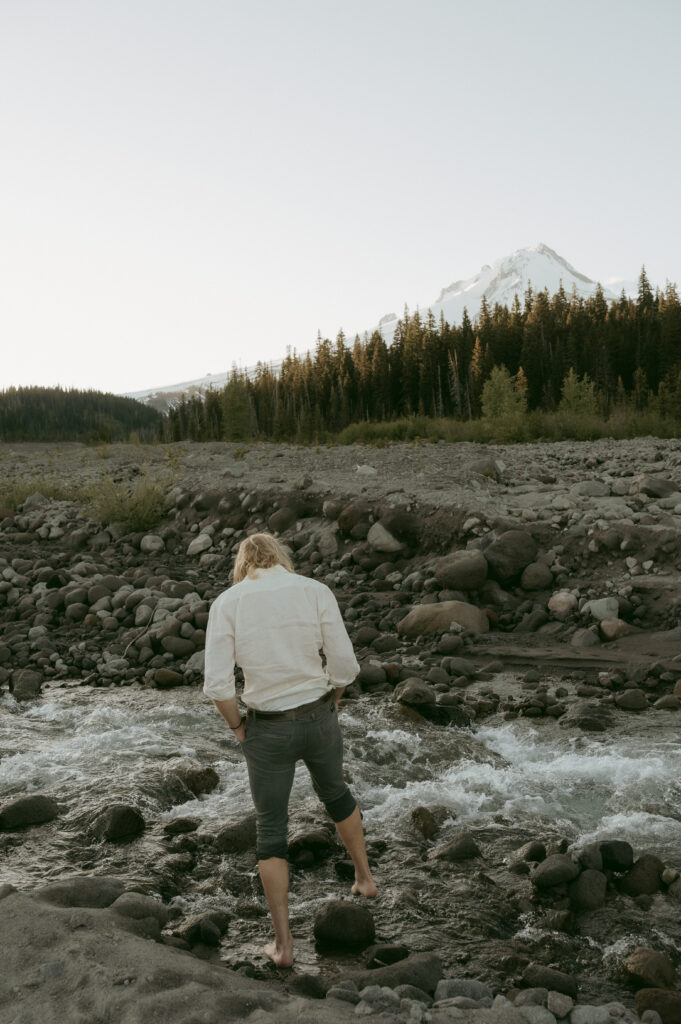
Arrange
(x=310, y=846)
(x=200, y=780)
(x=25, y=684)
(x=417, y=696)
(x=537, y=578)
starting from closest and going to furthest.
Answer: (x=310, y=846) → (x=200, y=780) → (x=417, y=696) → (x=25, y=684) → (x=537, y=578)

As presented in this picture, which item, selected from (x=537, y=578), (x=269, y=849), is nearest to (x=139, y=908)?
(x=269, y=849)

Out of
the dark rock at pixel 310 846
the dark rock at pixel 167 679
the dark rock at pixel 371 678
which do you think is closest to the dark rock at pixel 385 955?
the dark rock at pixel 310 846

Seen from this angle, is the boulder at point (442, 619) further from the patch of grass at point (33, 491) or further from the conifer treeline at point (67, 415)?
the conifer treeline at point (67, 415)

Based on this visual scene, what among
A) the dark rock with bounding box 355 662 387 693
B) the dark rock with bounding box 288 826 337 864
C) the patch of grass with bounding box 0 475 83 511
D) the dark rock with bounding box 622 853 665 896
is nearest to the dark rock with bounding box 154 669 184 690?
the dark rock with bounding box 355 662 387 693

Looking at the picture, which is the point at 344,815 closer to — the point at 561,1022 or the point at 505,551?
the point at 561,1022

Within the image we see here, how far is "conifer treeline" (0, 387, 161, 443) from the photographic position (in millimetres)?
101562

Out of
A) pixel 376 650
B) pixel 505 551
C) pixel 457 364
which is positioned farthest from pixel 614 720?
pixel 457 364

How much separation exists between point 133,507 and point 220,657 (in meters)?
12.2

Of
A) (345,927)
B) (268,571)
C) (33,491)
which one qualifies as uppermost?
(33,491)

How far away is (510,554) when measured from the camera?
9805 millimetres

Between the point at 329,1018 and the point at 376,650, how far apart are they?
598 cm

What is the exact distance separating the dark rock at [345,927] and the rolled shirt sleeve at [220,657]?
121 centimetres

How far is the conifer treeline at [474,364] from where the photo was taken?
49531mm

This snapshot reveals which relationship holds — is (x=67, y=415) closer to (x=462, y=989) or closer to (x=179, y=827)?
(x=179, y=827)
